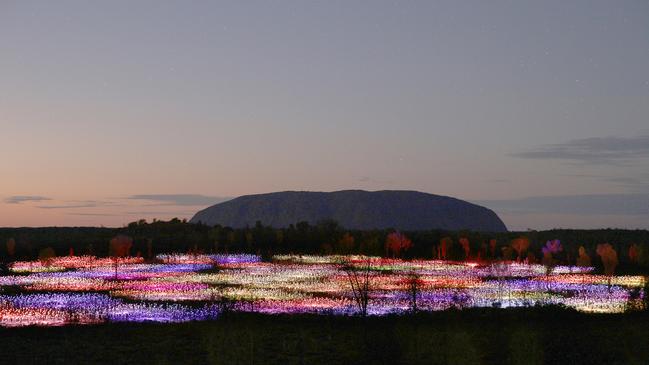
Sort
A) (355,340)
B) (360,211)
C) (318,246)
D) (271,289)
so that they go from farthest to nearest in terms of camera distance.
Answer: (360,211), (318,246), (271,289), (355,340)

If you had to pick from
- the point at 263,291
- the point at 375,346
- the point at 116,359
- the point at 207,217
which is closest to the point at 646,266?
the point at 263,291

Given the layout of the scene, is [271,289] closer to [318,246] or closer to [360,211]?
[318,246]

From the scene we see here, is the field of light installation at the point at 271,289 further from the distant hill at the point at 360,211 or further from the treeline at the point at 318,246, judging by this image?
the distant hill at the point at 360,211

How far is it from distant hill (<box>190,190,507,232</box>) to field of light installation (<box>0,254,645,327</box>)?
6558 cm

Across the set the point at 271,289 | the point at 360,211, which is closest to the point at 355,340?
Answer: the point at 271,289

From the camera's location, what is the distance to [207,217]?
342 feet

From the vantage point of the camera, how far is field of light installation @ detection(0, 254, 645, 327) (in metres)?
16.7

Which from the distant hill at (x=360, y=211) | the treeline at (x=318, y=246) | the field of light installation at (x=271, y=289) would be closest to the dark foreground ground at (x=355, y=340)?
the field of light installation at (x=271, y=289)

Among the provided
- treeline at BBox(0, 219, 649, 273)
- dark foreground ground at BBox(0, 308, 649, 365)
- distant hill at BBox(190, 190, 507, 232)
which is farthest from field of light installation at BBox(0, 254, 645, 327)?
distant hill at BBox(190, 190, 507, 232)

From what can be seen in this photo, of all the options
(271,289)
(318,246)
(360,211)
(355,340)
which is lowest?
(355,340)

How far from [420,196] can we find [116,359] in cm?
9822

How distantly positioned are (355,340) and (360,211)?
89.1m

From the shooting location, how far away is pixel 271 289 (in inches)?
854

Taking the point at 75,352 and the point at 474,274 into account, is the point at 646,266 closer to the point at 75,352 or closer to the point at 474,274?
the point at 474,274
